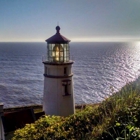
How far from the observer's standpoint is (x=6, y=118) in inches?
588

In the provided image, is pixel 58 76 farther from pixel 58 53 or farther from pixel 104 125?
pixel 104 125

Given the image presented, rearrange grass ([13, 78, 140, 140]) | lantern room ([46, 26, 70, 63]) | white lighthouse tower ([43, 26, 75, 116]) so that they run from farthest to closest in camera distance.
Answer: lantern room ([46, 26, 70, 63]), white lighthouse tower ([43, 26, 75, 116]), grass ([13, 78, 140, 140])

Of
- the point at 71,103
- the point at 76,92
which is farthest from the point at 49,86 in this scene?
the point at 76,92

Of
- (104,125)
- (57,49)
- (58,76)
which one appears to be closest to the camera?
(104,125)

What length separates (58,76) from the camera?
16094 millimetres

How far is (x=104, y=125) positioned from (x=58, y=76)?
11.1m

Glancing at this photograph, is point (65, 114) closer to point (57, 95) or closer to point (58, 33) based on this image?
point (57, 95)

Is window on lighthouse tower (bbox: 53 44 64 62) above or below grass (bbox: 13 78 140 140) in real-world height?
above

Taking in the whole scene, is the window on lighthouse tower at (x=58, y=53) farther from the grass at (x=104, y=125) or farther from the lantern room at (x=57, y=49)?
the grass at (x=104, y=125)

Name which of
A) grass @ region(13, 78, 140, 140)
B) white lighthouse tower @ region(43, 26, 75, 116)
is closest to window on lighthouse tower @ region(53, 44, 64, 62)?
white lighthouse tower @ region(43, 26, 75, 116)

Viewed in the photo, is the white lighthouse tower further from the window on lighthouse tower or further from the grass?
the grass

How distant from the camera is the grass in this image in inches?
185

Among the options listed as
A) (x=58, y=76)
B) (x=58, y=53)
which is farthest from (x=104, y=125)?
(x=58, y=53)

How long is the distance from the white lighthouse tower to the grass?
7770 mm
